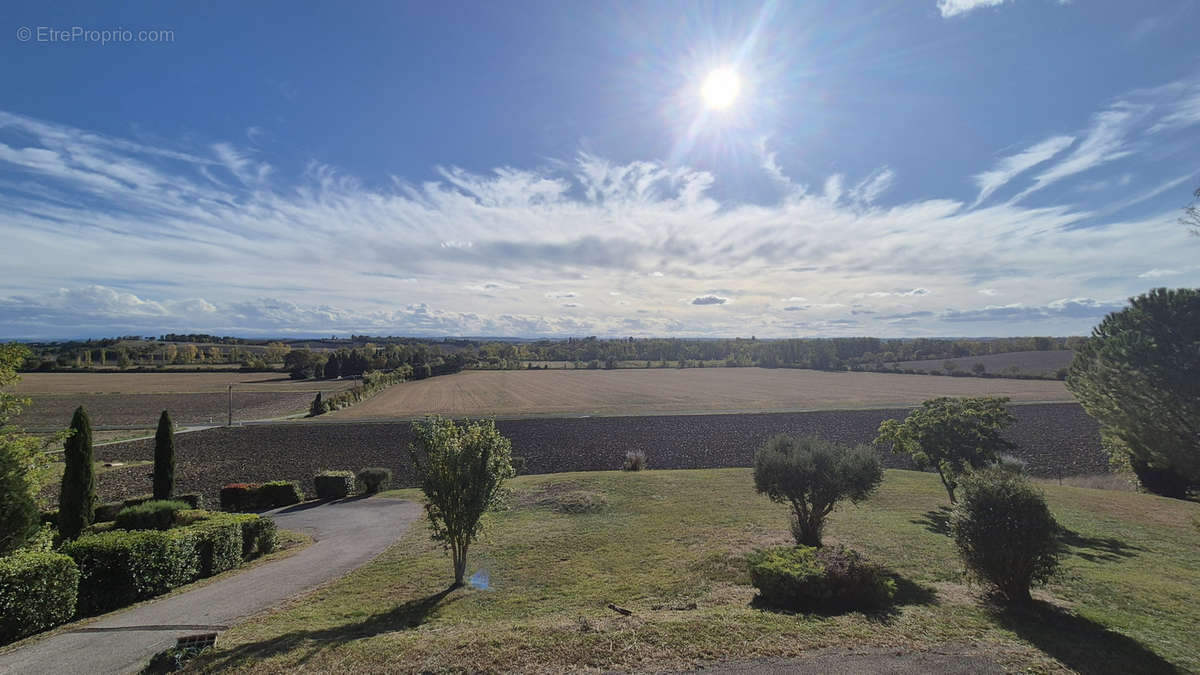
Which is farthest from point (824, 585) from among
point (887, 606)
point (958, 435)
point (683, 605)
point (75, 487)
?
point (75, 487)

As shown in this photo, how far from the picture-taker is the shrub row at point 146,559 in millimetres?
11695

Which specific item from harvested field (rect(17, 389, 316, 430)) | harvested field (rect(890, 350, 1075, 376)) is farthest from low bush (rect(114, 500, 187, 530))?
harvested field (rect(890, 350, 1075, 376))

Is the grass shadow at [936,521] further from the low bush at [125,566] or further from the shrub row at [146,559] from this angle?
the low bush at [125,566]

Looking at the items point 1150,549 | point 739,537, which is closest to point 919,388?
point 1150,549

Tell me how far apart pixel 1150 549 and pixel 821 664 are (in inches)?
630

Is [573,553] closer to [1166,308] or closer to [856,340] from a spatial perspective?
[1166,308]

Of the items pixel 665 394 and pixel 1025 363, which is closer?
pixel 665 394

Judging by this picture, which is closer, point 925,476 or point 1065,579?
point 1065,579

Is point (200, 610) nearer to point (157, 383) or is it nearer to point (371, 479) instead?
point (371, 479)

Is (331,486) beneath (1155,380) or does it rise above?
beneath

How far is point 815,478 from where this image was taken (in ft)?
49.3

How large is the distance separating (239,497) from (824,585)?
2720 cm

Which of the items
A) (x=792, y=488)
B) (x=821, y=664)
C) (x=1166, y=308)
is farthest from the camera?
(x=1166, y=308)

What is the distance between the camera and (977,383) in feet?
309
